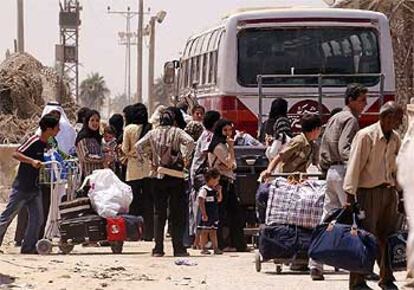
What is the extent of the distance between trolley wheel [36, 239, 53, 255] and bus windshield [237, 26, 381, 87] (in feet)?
21.1

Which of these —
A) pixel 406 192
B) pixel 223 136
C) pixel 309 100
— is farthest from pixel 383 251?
pixel 309 100

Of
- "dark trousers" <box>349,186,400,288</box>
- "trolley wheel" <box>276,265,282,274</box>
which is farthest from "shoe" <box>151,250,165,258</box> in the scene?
"dark trousers" <box>349,186,400,288</box>

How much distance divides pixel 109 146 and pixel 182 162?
180 cm

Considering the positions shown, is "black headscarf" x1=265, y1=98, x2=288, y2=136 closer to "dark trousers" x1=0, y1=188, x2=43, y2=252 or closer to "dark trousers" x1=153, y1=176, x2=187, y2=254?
"dark trousers" x1=153, y1=176, x2=187, y2=254

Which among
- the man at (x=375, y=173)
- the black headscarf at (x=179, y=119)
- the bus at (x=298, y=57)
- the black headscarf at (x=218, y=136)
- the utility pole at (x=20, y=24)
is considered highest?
the utility pole at (x=20, y=24)

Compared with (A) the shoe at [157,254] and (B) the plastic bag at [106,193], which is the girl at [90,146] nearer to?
(B) the plastic bag at [106,193]

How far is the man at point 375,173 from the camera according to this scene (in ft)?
35.4

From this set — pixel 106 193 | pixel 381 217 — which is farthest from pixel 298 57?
pixel 381 217

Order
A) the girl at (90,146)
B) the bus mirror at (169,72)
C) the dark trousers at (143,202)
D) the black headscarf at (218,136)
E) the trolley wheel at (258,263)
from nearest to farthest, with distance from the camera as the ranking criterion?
the trolley wheel at (258,263)
the black headscarf at (218,136)
the girl at (90,146)
the dark trousers at (143,202)
the bus mirror at (169,72)

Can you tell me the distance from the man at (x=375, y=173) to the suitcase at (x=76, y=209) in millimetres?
4828

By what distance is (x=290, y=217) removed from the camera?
40.8 ft

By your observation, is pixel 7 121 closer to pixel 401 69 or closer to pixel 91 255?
pixel 401 69

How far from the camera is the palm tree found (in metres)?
138

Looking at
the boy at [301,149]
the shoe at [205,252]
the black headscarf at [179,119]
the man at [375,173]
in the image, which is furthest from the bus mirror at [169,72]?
the man at [375,173]
